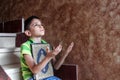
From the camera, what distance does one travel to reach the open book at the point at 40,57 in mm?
1410

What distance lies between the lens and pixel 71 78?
163cm

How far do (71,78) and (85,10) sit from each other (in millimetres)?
A: 543

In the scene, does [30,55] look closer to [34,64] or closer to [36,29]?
[34,64]

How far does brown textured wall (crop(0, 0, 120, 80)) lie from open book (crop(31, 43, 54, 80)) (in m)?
0.29

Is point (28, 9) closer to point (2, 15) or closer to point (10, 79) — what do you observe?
point (2, 15)

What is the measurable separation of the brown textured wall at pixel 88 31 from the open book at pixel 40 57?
0.29 m

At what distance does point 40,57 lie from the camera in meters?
1.45

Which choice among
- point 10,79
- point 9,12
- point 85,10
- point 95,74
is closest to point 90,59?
point 95,74

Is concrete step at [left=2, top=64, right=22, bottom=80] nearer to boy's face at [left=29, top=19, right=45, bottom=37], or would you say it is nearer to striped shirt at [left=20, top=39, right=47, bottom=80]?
striped shirt at [left=20, top=39, right=47, bottom=80]

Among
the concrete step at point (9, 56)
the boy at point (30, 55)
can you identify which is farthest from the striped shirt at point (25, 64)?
the concrete step at point (9, 56)

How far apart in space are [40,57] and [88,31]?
1.44 feet

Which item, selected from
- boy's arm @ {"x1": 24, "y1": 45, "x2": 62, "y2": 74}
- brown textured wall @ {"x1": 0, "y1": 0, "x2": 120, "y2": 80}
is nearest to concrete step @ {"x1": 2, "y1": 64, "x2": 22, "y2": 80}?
boy's arm @ {"x1": 24, "y1": 45, "x2": 62, "y2": 74}

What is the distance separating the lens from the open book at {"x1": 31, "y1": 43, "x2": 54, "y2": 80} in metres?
→ 1.41

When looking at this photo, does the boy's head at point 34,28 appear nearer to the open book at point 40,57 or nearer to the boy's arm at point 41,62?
the open book at point 40,57
